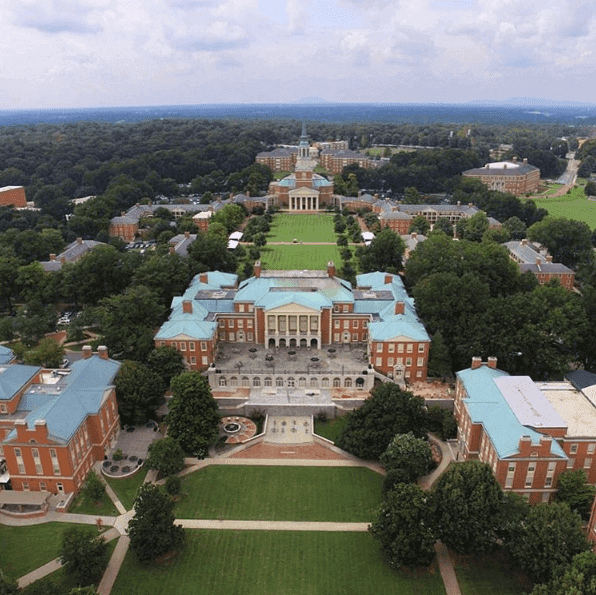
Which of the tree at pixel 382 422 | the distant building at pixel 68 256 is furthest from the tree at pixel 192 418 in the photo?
the distant building at pixel 68 256

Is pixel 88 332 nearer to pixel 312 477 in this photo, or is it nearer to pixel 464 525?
pixel 312 477

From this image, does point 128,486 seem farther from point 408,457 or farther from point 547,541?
point 547,541

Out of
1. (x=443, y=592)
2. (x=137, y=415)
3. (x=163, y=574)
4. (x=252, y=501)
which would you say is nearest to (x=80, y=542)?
(x=163, y=574)

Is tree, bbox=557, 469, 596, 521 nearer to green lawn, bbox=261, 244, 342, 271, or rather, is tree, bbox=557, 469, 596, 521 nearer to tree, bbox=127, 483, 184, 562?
tree, bbox=127, 483, 184, 562

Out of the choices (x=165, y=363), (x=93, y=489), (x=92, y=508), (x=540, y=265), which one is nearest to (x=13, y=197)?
(x=165, y=363)

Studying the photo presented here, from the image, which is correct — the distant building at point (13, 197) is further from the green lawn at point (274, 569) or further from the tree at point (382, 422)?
the green lawn at point (274, 569)

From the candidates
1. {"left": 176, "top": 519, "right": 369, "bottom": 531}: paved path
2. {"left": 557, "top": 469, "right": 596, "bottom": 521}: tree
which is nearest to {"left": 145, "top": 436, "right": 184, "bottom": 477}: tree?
{"left": 176, "top": 519, "right": 369, "bottom": 531}: paved path
